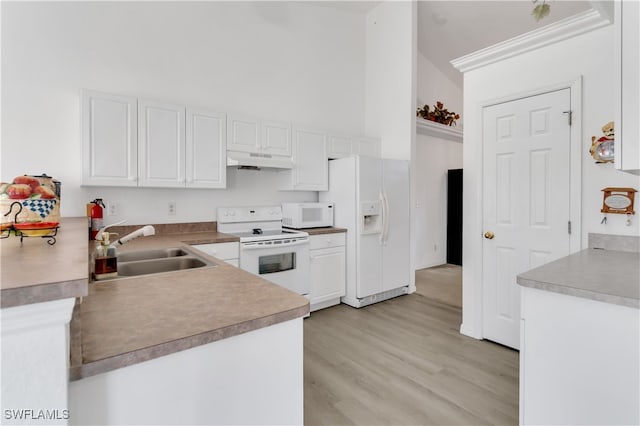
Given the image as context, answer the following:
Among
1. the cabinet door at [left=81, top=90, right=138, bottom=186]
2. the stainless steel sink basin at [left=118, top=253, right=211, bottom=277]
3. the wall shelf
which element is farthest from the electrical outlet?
the wall shelf

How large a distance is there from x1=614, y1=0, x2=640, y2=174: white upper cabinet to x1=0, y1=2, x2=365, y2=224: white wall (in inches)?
128

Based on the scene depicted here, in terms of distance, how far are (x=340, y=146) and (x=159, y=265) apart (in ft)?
9.03

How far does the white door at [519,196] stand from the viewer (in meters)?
2.40

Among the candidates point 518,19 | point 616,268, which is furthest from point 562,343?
point 518,19

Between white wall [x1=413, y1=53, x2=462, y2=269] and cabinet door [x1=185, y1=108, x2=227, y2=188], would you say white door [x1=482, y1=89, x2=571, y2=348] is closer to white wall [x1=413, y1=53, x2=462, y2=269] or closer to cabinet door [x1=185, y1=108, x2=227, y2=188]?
cabinet door [x1=185, y1=108, x2=227, y2=188]

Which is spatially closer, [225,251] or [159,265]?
[159,265]

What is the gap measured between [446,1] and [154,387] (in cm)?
537

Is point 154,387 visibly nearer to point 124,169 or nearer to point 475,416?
point 475,416

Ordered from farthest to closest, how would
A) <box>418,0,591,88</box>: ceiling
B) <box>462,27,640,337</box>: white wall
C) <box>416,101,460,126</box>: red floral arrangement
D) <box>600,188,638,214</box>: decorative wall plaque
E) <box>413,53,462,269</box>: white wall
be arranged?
<box>413,53,462,269</box>: white wall → <box>416,101,460,126</box>: red floral arrangement → <box>418,0,591,88</box>: ceiling → <box>462,27,640,337</box>: white wall → <box>600,188,638,214</box>: decorative wall plaque

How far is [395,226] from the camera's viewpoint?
409cm

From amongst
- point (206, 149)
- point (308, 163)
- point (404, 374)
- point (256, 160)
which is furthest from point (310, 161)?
point (404, 374)

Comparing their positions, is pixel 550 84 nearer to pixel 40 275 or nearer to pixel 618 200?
pixel 618 200

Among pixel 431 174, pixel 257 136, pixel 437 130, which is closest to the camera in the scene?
pixel 257 136

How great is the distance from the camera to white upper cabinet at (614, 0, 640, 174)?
1.15 m
